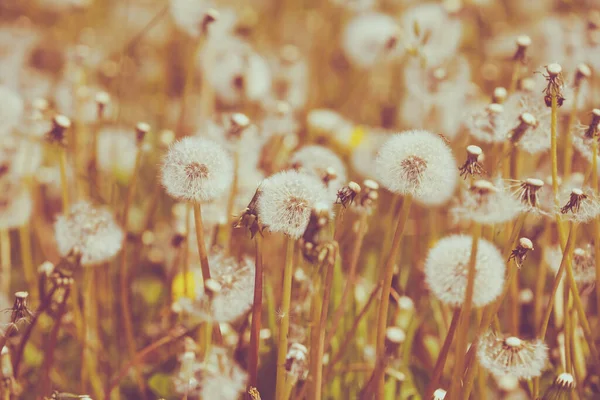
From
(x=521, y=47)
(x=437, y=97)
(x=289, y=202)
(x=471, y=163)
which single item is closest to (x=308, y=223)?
(x=289, y=202)

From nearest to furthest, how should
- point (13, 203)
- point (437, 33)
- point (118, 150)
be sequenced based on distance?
point (13, 203)
point (118, 150)
point (437, 33)

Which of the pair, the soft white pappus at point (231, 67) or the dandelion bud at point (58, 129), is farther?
the soft white pappus at point (231, 67)

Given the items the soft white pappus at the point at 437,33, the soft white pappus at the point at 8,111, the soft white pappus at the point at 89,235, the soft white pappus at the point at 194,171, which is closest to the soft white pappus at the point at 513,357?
the soft white pappus at the point at 194,171

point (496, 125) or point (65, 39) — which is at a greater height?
point (65, 39)

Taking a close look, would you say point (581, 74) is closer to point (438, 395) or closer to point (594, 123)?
point (594, 123)

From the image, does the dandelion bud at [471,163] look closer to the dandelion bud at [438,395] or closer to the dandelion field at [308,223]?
the dandelion field at [308,223]

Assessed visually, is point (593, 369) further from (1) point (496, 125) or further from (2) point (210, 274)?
(2) point (210, 274)

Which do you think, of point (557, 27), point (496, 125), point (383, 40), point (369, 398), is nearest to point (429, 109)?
point (383, 40)

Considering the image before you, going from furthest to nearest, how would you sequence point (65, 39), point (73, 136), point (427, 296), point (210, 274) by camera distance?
point (65, 39)
point (73, 136)
point (427, 296)
point (210, 274)
